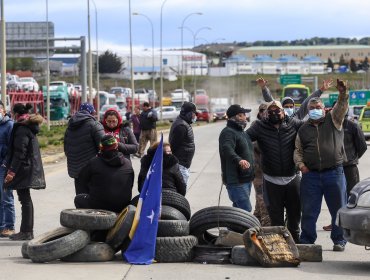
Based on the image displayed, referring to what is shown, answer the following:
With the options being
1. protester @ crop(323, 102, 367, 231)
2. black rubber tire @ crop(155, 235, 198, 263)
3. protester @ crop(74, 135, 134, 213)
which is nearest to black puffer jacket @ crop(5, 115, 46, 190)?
protester @ crop(74, 135, 134, 213)

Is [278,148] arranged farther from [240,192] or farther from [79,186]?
[79,186]

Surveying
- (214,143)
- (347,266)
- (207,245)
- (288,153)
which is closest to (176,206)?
(207,245)

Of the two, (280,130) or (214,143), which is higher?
(280,130)

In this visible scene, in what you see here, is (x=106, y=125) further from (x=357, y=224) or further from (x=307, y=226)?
(x=357, y=224)

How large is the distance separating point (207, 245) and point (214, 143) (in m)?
33.9

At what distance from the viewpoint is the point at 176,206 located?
1181 centimetres

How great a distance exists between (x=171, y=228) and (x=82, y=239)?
3.22ft

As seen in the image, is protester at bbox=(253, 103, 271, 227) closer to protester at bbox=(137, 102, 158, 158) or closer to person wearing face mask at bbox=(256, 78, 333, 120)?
person wearing face mask at bbox=(256, 78, 333, 120)

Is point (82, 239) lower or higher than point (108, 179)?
lower

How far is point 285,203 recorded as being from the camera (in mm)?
12133

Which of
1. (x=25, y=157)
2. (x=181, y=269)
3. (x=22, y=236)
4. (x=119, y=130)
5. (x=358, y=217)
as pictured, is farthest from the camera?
(x=119, y=130)

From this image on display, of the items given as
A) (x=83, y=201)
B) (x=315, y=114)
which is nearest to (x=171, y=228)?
(x=83, y=201)

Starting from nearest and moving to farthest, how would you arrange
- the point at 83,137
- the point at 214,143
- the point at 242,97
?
the point at 83,137 < the point at 214,143 < the point at 242,97

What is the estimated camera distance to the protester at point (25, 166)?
12977 millimetres
